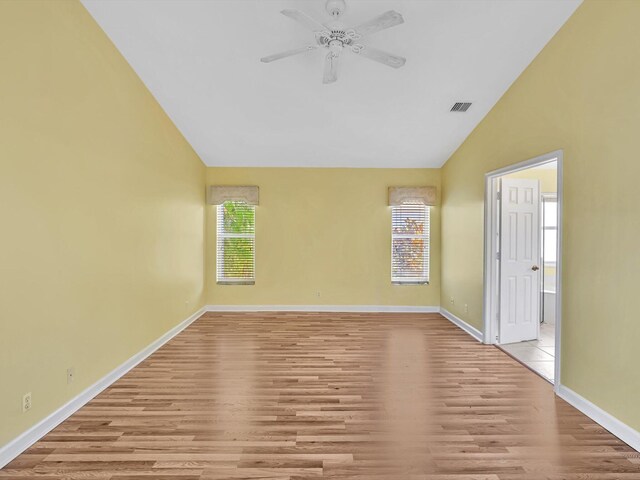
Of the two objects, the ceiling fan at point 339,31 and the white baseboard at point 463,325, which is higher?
the ceiling fan at point 339,31

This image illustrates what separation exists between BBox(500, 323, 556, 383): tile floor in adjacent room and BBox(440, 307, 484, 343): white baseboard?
1.01 ft

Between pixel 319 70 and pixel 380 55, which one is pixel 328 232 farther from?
pixel 380 55

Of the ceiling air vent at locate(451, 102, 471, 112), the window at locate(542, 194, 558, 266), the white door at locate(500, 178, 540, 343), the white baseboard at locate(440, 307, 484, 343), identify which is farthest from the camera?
the window at locate(542, 194, 558, 266)

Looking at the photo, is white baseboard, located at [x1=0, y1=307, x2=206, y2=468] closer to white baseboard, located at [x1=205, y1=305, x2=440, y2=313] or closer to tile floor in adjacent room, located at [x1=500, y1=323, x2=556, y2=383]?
white baseboard, located at [x1=205, y1=305, x2=440, y2=313]

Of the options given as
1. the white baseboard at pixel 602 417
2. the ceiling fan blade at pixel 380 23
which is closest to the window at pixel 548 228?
the white baseboard at pixel 602 417

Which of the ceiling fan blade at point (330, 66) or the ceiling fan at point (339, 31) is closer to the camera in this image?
the ceiling fan at point (339, 31)

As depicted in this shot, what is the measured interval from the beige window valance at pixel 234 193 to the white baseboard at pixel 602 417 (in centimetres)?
493

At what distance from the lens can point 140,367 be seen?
3.62 meters

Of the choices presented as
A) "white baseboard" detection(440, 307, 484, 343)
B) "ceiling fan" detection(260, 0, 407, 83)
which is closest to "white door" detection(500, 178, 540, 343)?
"white baseboard" detection(440, 307, 484, 343)

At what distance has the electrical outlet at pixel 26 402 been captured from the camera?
224cm

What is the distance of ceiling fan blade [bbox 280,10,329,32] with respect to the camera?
2.35 meters

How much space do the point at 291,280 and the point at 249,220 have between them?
4.32ft

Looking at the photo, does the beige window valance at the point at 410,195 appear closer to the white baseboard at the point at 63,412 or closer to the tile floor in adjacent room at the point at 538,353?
the tile floor in adjacent room at the point at 538,353

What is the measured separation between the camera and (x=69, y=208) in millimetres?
2680
